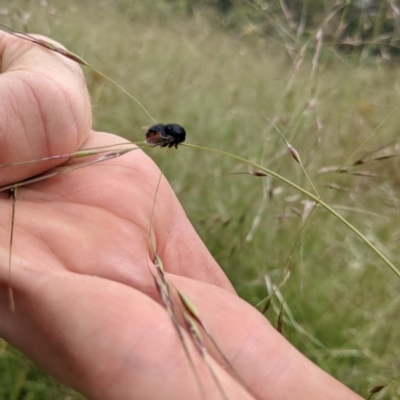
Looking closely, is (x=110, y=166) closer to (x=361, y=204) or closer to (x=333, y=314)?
Result: (x=333, y=314)

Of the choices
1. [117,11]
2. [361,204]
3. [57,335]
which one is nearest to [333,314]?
[361,204]

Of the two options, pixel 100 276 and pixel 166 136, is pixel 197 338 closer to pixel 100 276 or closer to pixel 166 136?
pixel 100 276

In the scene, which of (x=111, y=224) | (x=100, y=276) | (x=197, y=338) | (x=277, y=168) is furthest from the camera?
(x=277, y=168)

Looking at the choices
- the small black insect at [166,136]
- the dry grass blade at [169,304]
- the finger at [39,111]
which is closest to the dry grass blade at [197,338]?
the dry grass blade at [169,304]

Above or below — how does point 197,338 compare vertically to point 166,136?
below

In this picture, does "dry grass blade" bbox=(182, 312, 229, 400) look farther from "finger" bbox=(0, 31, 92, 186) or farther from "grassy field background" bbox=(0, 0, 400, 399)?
"finger" bbox=(0, 31, 92, 186)

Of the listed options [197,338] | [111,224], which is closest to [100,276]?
[111,224]
